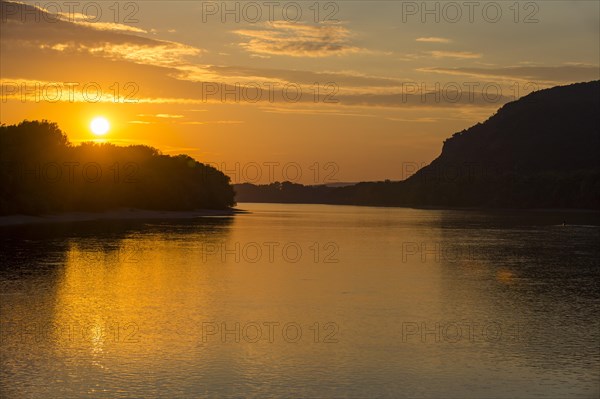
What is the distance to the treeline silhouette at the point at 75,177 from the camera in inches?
4368

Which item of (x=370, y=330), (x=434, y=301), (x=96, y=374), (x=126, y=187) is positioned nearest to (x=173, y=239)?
(x=434, y=301)

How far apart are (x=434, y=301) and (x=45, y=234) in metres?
58.3

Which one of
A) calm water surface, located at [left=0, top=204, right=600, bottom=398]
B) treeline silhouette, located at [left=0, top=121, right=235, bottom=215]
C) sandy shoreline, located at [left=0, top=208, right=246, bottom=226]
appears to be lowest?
calm water surface, located at [left=0, top=204, right=600, bottom=398]

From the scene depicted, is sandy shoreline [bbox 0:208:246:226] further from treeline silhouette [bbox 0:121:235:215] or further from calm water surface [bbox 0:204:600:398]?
calm water surface [bbox 0:204:600:398]

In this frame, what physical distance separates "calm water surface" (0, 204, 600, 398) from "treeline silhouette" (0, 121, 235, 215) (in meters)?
61.5

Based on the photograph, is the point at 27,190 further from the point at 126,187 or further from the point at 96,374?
the point at 96,374

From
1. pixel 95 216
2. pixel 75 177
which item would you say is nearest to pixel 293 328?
pixel 75 177

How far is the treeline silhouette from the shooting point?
11094 cm

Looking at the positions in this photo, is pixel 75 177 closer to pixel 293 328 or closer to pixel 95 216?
pixel 95 216

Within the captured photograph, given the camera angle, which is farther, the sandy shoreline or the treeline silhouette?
the treeline silhouette

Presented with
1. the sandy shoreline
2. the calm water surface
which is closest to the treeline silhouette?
the sandy shoreline

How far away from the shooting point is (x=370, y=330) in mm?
26891

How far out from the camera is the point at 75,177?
13112 centimetres

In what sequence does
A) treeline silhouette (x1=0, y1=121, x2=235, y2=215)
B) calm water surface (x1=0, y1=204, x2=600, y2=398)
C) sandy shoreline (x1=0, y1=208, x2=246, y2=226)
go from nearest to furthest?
calm water surface (x1=0, y1=204, x2=600, y2=398), sandy shoreline (x1=0, y1=208, x2=246, y2=226), treeline silhouette (x1=0, y1=121, x2=235, y2=215)
